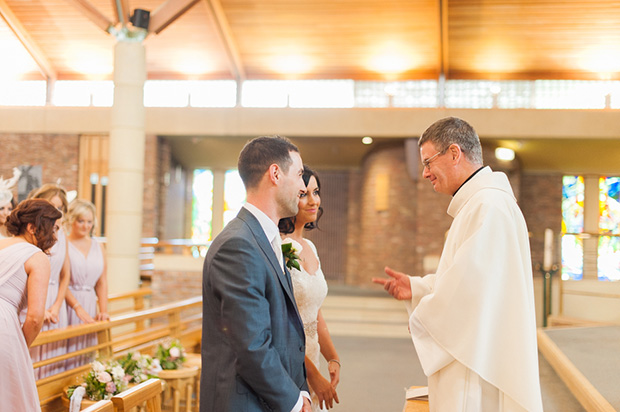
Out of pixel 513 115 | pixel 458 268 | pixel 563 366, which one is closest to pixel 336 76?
pixel 513 115

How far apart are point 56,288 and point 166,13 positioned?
517cm

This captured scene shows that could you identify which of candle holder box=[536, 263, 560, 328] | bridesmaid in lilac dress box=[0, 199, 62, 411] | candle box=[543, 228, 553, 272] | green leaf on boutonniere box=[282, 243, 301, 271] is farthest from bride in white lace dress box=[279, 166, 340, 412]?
candle box=[543, 228, 553, 272]

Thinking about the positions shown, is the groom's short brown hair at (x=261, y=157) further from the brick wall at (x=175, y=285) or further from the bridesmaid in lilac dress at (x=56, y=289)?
the brick wall at (x=175, y=285)

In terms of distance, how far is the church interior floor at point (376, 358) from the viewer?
4727mm

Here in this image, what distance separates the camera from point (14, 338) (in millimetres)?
2727

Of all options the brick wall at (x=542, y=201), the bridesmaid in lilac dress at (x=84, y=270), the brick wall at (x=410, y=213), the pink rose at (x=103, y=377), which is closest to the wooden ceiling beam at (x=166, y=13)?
the bridesmaid in lilac dress at (x=84, y=270)

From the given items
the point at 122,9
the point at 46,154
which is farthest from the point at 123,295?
the point at 46,154

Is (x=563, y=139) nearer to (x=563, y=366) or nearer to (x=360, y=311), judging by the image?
(x=360, y=311)

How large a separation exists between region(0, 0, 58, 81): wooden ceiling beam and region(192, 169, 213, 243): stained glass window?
13.7 feet

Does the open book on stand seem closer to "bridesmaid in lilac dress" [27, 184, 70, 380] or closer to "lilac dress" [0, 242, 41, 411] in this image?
"lilac dress" [0, 242, 41, 411]

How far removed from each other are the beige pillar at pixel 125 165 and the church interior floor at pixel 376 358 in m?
3.13

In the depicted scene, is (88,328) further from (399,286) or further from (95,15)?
(95,15)

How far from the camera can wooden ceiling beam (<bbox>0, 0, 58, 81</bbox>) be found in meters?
11.7

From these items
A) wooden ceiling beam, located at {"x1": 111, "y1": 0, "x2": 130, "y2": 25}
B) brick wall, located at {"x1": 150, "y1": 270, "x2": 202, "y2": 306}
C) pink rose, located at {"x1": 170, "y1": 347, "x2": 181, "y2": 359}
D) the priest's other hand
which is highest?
wooden ceiling beam, located at {"x1": 111, "y1": 0, "x2": 130, "y2": 25}
